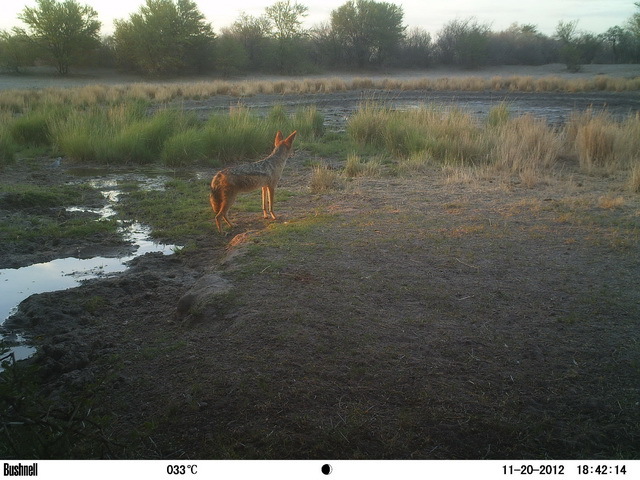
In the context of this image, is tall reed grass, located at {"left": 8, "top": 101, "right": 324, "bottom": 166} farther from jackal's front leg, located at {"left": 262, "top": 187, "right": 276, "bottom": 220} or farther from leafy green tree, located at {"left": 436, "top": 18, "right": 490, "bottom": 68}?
leafy green tree, located at {"left": 436, "top": 18, "right": 490, "bottom": 68}

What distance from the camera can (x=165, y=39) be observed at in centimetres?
4400

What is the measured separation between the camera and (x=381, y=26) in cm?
4775

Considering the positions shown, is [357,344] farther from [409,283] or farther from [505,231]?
[505,231]

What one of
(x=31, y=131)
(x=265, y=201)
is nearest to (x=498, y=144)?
(x=265, y=201)

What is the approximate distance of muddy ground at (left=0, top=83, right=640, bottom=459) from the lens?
3139mm

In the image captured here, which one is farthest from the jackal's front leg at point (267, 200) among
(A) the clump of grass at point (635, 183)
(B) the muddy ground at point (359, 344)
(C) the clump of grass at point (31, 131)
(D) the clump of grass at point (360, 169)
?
(C) the clump of grass at point (31, 131)

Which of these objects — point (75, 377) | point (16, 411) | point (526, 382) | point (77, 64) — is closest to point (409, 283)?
point (526, 382)

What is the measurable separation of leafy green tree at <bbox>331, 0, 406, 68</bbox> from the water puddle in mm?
43471

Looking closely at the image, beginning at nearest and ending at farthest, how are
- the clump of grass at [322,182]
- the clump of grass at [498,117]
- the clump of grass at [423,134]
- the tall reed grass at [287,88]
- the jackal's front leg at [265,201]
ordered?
the jackal's front leg at [265,201] < the clump of grass at [322,182] < the clump of grass at [423,134] < the clump of grass at [498,117] < the tall reed grass at [287,88]

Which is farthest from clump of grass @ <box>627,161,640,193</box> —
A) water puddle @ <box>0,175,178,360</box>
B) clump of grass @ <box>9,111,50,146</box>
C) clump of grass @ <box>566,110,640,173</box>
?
clump of grass @ <box>9,111,50,146</box>

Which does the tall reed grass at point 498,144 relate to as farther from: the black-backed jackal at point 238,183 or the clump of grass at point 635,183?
the black-backed jackal at point 238,183

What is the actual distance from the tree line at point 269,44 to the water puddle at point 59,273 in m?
40.2

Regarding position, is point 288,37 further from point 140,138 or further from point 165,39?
point 140,138

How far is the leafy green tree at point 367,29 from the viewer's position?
47.4m
